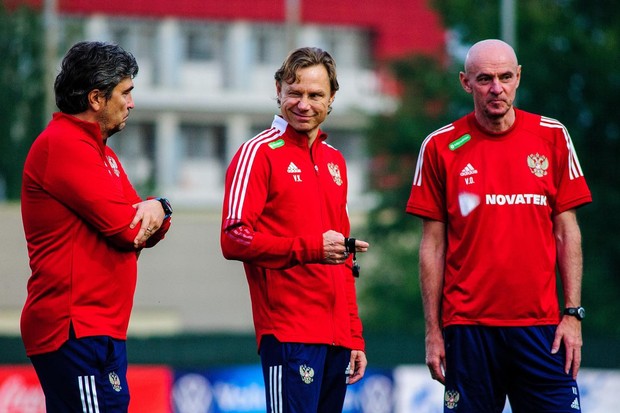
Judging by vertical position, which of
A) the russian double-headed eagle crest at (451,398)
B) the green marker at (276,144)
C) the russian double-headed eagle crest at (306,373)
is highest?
the green marker at (276,144)

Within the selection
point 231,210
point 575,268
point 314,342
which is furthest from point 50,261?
point 575,268

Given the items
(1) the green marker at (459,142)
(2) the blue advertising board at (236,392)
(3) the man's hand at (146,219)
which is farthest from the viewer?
(2) the blue advertising board at (236,392)

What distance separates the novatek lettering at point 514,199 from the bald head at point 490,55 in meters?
0.60

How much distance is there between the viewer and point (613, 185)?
947 inches

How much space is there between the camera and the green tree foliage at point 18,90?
27.8 meters

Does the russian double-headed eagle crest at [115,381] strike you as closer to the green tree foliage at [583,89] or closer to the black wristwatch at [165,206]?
the black wristwatch at [165,206]

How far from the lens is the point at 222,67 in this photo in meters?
36.1

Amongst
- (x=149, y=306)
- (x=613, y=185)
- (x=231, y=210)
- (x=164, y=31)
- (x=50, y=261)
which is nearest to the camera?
(x=50, y=261)

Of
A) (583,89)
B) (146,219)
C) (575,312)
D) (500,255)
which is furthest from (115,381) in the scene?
(583,89)

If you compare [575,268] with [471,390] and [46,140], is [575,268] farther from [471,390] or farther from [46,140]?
[46,140]

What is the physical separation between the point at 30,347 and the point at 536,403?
2.27m

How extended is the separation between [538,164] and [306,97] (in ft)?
3.69

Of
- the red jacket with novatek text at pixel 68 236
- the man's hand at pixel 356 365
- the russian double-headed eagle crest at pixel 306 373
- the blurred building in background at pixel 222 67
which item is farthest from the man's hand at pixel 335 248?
the blurred building in background at pixel 222 67

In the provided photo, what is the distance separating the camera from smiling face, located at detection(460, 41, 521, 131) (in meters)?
5.44
